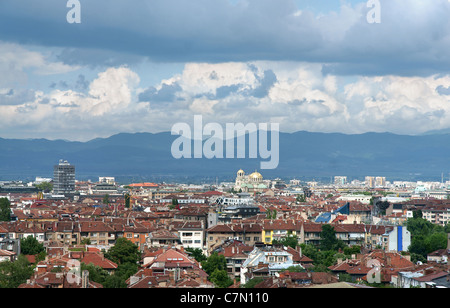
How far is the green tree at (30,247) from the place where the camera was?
47406 millimetres

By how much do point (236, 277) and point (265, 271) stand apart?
3448mm

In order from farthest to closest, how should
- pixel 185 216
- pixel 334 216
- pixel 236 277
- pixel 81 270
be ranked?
pixel 334 216 < pixel 185 216 < pixel 236 277 < pixel 81 270

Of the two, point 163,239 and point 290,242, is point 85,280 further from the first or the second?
point 290,242

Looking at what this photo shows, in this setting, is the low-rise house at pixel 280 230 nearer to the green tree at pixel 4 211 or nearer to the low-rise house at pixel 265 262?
the low-rise house at pixel 265 262

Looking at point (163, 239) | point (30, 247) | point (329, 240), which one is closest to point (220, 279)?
point (30, 247)

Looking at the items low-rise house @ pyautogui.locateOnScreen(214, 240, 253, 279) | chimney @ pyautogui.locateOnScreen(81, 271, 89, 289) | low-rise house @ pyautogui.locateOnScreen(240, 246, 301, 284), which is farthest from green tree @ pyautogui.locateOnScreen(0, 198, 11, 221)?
chimney @ pyautogui.locateOnScreen(81, 271, 89, 289)

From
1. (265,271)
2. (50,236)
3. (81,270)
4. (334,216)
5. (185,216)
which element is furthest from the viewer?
(334,216)

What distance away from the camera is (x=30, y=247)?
47750mm

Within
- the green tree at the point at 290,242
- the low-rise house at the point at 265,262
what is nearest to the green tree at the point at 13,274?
the low-rise house at the point at 265,262

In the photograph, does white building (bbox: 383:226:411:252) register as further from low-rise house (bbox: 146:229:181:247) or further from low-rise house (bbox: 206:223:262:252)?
low-rise house (bbox: 146:229:181:247)

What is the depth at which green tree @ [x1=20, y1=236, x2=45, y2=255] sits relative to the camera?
156 feet
